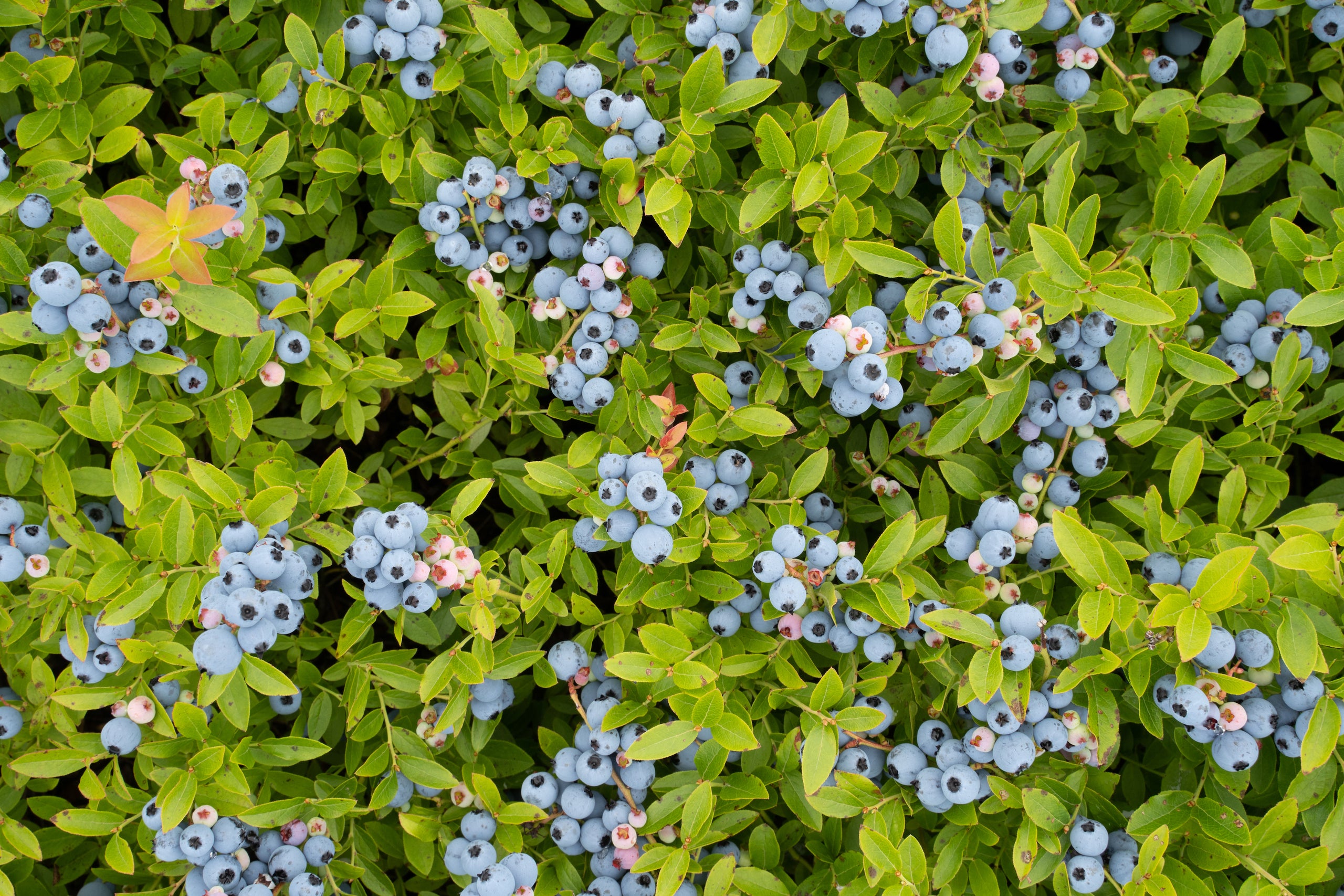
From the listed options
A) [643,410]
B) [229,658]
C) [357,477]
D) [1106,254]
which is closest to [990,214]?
[1106,254]

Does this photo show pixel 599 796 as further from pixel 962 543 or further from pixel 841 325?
pixel 841 325

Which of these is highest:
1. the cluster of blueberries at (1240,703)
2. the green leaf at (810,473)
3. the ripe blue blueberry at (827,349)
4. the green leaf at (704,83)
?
the green leaf at (704,83)

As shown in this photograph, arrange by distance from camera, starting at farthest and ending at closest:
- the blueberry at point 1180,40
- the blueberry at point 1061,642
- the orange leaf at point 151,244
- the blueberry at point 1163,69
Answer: the blueberry at point 1180,40 → the blueberry at point 1163,69 → the blueberry at point 1061,642 → the orange leaf at point 151,244

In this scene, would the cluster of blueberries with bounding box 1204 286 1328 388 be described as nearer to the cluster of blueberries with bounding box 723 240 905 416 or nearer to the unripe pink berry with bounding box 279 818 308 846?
the cluster of blueberries with bounding box 723 240 905 416

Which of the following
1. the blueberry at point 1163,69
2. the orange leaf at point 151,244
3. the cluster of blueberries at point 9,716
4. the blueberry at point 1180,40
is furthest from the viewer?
the blueberry at point 1180,40

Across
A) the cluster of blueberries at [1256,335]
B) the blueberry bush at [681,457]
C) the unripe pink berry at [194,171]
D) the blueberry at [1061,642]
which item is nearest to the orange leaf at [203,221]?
the blueberry bush at [681,457]

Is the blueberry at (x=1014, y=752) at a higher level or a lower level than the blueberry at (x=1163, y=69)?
lower

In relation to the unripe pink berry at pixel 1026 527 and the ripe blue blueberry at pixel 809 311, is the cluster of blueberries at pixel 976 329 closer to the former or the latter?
the ripe blue blueberry at pixel 809 311
